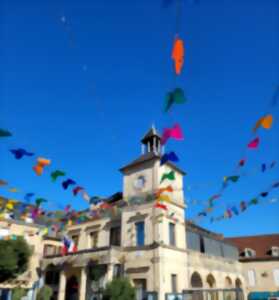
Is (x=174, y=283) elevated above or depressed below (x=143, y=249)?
below

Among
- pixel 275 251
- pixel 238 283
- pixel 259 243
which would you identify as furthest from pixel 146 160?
pixel 259 243

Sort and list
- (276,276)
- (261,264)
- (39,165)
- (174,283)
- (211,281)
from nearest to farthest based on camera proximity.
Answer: (39,165) < (174,283) < (211,281) < (276,276) < (261,264)

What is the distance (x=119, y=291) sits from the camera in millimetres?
15797

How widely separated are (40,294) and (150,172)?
11.1 meters

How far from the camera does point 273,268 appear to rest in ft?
95.2

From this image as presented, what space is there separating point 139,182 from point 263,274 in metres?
Result: 17.4

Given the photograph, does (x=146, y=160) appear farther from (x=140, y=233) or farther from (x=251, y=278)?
(x=251, y=278)

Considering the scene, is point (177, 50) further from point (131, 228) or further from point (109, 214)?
point (109, 214)

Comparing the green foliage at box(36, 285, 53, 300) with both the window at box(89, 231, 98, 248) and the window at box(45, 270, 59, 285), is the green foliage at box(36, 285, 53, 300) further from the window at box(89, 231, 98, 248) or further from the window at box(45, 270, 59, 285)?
the window at box(89, 231, 98, 248)

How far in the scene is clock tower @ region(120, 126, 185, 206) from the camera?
808 inches

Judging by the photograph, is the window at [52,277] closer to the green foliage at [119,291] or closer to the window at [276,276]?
the green foliage at [119,291]

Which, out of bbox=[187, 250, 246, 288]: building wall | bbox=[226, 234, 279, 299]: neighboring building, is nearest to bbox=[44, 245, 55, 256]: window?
bbox=[187, 250, 246, 288]: building wall

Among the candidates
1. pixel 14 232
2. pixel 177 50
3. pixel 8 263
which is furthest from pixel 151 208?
pixel 177 50

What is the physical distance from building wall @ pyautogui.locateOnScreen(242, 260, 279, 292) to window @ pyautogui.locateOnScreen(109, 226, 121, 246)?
51.4ft
